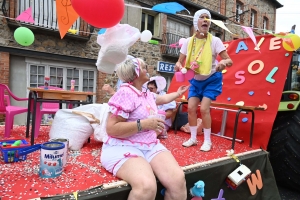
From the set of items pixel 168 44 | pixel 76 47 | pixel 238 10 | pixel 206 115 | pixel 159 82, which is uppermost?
pixel 238 10

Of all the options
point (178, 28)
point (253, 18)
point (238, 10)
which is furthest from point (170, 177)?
point (253, 18)

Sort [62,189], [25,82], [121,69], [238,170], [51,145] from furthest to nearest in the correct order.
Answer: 1. [25,82]
2. [238,170]
3. [121,69]
4. [51,145]
5. [62,189]

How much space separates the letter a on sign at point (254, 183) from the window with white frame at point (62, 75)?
6758 millimetres

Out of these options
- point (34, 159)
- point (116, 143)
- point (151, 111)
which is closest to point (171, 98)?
point (151, 111)

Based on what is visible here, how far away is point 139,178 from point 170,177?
0.79 feet

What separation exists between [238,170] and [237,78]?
168 cm

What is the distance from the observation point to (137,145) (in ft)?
5.39

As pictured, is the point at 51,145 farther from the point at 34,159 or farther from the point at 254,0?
the point at 254,0

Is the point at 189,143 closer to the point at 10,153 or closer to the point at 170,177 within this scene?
the point at 170,177

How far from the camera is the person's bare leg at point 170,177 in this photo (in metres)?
1.46

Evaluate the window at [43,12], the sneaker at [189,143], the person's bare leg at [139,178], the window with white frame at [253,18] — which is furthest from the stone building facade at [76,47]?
the window with white frame at [253,18]

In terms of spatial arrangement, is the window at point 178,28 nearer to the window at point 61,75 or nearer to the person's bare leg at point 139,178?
the window at point 61,75

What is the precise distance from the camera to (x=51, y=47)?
696cm

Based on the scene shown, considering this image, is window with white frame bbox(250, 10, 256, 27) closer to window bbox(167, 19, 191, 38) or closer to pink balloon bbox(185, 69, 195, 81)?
window bbox(167, 19, 191, 38)
